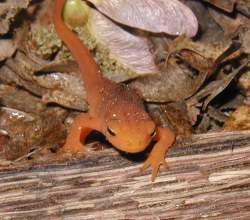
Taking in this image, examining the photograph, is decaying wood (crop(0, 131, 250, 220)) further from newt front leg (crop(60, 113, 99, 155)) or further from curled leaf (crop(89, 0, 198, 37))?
curled leaf (crop(89, 0, 198, 37))

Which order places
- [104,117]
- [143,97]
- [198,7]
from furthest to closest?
[198,7]
[143,97]
[104,117]

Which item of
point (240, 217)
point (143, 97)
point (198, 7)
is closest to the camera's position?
point (240, 217)

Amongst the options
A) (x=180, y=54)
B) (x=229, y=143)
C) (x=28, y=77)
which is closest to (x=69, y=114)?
(x=28, y=77)

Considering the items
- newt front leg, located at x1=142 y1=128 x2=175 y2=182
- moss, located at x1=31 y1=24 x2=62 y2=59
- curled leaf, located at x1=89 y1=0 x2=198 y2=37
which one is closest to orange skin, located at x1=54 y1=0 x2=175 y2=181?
newt front leg, located at x1=142 y1=128 x2=175 y2=182

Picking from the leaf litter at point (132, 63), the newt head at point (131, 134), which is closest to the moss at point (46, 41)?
the leaf litter at point (132, 63)

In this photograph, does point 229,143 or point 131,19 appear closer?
point 229,143

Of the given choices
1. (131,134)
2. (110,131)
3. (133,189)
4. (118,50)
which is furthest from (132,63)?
(133,189)

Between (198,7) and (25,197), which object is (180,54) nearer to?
(198,7)

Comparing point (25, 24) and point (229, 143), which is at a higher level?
point (25, 24)
